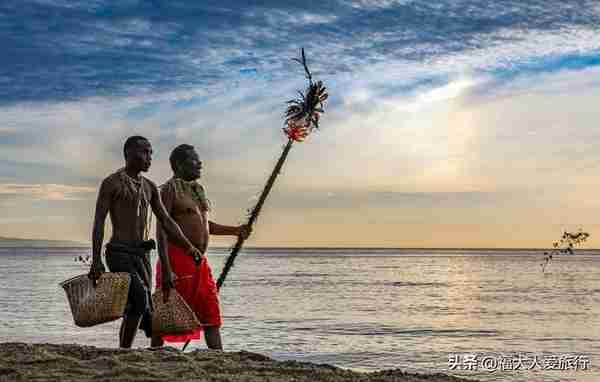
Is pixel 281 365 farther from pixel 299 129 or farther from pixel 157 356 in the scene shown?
pixel 299 129

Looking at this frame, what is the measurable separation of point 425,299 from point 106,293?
74.2 ft

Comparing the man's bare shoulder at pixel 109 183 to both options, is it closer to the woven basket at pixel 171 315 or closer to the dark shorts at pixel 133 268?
the dark shorts at pixel 133 268

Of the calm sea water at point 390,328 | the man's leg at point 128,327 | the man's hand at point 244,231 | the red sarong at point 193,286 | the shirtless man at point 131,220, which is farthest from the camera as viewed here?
the calm sea water at point 390,328

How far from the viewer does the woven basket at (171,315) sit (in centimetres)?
737

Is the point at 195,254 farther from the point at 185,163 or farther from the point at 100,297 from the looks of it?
the point at 100,297

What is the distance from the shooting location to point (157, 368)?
670 cm

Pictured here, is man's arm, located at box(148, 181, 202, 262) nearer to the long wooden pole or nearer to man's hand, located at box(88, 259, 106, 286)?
man's hand, located at box(88, 259, 106, 286)

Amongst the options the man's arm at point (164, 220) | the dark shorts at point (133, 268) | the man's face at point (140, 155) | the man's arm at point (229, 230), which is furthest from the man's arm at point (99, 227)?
the man's arm at point (229, 230)

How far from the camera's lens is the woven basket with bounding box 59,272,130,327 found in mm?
6793

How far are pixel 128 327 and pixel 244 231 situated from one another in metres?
1.48

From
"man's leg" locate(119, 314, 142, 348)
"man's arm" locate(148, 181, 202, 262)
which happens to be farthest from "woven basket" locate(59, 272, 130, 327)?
"man's arm" locate(148, 181, 202, 262)

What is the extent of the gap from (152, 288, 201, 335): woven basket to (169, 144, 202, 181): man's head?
3.51 feet

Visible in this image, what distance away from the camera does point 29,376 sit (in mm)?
6441

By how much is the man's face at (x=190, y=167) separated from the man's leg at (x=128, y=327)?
1354 mm
